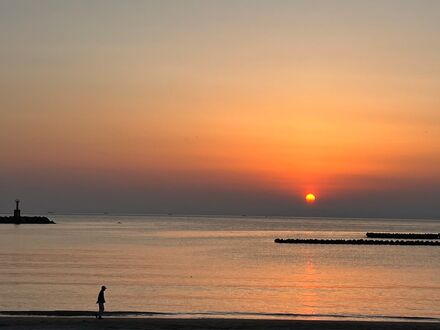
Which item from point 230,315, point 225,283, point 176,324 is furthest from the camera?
point 225,283

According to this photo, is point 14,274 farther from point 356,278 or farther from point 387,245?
point 387,245

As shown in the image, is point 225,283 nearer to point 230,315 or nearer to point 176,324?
point 230,315

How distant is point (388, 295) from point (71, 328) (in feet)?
90.0

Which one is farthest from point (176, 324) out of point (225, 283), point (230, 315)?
point (225, 283)

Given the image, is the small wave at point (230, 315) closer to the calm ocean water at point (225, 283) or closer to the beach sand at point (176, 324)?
the calm ocean water at point (225, 283)

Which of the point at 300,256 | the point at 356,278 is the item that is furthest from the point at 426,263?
the point at 356,278

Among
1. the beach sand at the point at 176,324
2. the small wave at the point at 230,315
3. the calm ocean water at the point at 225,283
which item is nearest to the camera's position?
the beach sand at the point at 176,324

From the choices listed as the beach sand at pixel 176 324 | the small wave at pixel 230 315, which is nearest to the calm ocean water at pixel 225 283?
the small wave at pixel 230 315

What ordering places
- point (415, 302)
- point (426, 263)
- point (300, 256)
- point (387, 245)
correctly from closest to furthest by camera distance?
1. point (415, 302)
2. point (426, 263)
3. point (300, 256)
4. point (387, 245)

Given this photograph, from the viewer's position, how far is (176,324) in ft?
104

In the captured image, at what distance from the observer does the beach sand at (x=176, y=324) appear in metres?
30.2

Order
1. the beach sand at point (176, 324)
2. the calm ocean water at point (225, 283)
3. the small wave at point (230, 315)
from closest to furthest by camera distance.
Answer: the beach sand at point (176, 324)
the small wave at point (230, 315)
the calm ocean water at point (225, 283)

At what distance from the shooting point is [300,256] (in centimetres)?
9450

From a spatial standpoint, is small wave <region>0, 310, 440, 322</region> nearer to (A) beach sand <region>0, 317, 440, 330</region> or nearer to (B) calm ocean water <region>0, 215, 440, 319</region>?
(B) calm ocean water <region>0, 215, 440, 319</region>
